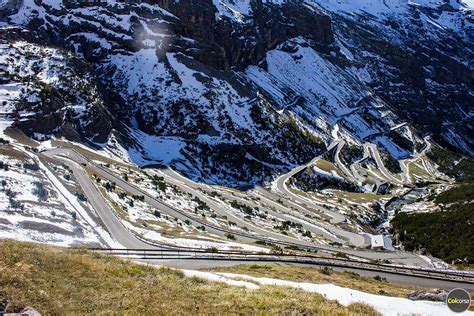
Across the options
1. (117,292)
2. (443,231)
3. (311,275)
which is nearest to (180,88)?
(443,231)

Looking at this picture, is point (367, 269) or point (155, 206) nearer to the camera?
point (367, 269)

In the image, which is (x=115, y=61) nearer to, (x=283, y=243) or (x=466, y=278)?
(x=283, y=243)

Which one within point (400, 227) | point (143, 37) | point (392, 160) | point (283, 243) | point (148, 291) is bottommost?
point (392, 160)

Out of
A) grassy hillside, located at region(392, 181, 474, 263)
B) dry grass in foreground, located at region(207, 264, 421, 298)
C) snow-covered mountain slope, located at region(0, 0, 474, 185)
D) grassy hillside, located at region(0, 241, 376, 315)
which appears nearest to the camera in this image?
grassy hillside, located at region(0, 241, 376, 315)

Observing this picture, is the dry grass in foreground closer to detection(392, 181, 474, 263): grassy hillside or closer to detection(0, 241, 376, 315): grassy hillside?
detection(0, 241, 376, 315): grassy hillside

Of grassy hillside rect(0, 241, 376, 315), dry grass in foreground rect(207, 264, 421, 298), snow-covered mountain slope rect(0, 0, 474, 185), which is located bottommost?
snow-covered mountain slope rect(0, 0, 474, 185)

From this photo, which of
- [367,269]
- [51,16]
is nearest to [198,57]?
[51,16]

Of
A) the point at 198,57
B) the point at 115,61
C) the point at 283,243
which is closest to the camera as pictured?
the point at 283,243

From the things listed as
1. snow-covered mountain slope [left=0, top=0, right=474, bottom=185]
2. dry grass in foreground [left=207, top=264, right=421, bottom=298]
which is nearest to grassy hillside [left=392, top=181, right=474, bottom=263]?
dry grass in foreground [left=207, top=264, right=421, bottom=298]

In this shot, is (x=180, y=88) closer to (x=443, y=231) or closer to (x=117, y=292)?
(x=443, y=231)

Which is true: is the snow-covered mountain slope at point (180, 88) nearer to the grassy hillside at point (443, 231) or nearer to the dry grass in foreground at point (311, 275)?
Result: the grassy hillside at point (443, 231)
